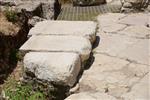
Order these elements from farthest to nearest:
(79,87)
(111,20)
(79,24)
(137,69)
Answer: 1. (111,20)
2. (79,24)
3. (137,69)
4. (79,87)

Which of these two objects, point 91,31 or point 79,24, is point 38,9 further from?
point 91,31

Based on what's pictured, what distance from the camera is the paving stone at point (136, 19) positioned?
207 inches

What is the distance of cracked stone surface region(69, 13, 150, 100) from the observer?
3480mm

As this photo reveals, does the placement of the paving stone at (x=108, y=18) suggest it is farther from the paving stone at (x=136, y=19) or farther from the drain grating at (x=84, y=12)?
the drain grating at (x=84, y=12)

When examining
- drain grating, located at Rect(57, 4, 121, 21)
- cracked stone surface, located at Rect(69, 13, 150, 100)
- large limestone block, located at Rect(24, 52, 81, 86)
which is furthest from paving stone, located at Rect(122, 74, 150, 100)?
drain grating, located at Rect(57, 4, 121, 21)

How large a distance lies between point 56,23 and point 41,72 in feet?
4.42

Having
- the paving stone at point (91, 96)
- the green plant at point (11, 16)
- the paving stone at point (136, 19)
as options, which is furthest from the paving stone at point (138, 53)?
the green plant at point (11, 16)

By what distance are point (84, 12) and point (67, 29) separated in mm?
1840

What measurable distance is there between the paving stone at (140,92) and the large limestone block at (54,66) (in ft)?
2.00

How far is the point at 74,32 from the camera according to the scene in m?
4.44

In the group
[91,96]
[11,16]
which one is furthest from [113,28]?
[91,96]

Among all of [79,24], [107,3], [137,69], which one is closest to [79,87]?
[137,69]

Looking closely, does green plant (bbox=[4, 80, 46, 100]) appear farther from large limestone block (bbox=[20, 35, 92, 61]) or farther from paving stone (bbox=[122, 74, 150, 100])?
paving stone (bbox=[122, 74, 150, 100])

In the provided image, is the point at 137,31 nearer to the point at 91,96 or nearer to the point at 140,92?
the point at 140,92
